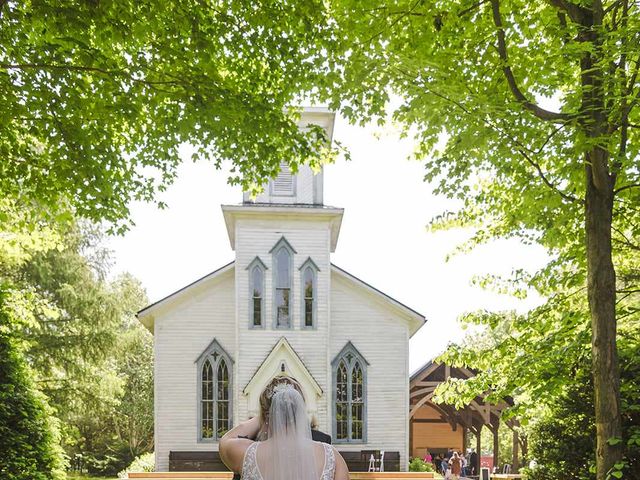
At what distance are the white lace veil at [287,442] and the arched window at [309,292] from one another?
1821 cm

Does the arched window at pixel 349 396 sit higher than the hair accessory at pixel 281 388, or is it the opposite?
the hair accessory at pixel 281 388

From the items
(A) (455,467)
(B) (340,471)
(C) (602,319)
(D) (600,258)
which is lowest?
(A) (455,467)

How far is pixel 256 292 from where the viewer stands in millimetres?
22328

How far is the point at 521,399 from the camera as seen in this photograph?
10.1 m

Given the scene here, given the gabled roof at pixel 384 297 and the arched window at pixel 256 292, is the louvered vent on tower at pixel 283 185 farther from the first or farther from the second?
the gabled roof at pixel 384 297

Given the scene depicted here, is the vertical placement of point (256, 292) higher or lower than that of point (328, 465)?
higher

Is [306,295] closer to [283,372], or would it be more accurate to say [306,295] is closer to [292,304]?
[292,304]

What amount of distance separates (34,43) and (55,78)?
3.60ft

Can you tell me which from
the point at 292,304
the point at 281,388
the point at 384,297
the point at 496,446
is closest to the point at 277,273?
the point at 292,304

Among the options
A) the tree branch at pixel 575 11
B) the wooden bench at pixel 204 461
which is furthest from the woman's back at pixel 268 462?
the wooden bench at pixel 204 461

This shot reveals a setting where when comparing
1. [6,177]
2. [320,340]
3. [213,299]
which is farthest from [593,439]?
[213,299]

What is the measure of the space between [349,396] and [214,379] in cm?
466

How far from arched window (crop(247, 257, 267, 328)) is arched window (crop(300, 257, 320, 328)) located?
138 cm

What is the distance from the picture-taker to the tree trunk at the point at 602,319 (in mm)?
7801
